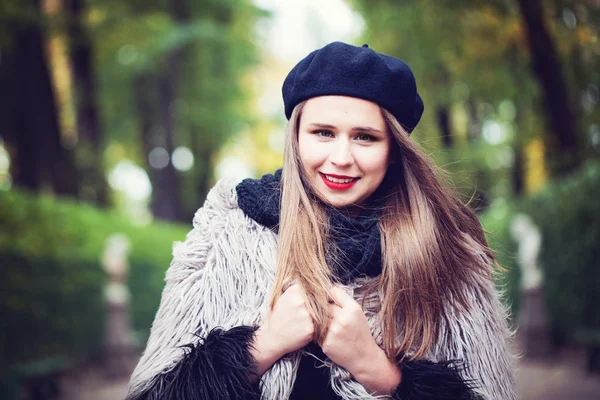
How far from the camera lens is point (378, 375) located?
2102mm

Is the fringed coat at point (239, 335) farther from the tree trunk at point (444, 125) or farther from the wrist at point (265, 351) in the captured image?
the tree trunk at point (444, 125)

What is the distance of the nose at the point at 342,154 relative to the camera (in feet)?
7.05

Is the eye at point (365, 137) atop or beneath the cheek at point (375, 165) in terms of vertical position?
atop

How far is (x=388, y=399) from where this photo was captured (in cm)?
211

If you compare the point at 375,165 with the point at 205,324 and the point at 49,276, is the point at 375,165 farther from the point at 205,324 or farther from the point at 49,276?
the point at 49,276

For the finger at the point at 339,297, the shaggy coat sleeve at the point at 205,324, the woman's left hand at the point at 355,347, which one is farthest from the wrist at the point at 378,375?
the shaggy coat sleeve at the point at 205,324

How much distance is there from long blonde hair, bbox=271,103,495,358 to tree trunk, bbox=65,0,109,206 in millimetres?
12087

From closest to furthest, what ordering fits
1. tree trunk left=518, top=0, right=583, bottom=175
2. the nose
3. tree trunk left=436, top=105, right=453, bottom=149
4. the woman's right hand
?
the woman's right hand, the nose, tree trunk left=518, top=0, right=583, bottom=175, tree trunk left=436, top=105, right=453, bottom=149

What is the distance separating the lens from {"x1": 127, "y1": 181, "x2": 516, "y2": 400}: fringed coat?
2.07 m

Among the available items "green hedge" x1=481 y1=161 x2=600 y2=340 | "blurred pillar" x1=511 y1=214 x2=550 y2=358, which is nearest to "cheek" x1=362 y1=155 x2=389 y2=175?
"green hedge" x1=481 y1=161 x2=600 y2=340

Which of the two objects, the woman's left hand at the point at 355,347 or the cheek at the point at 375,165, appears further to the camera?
the cheek at the point at 375,165

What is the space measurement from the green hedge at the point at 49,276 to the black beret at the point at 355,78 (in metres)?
5.97

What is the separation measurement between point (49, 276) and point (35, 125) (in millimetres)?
4450

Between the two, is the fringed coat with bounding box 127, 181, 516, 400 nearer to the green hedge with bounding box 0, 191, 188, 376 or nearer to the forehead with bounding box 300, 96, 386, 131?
the forehead with bounding box 300, 96, 386, 131
